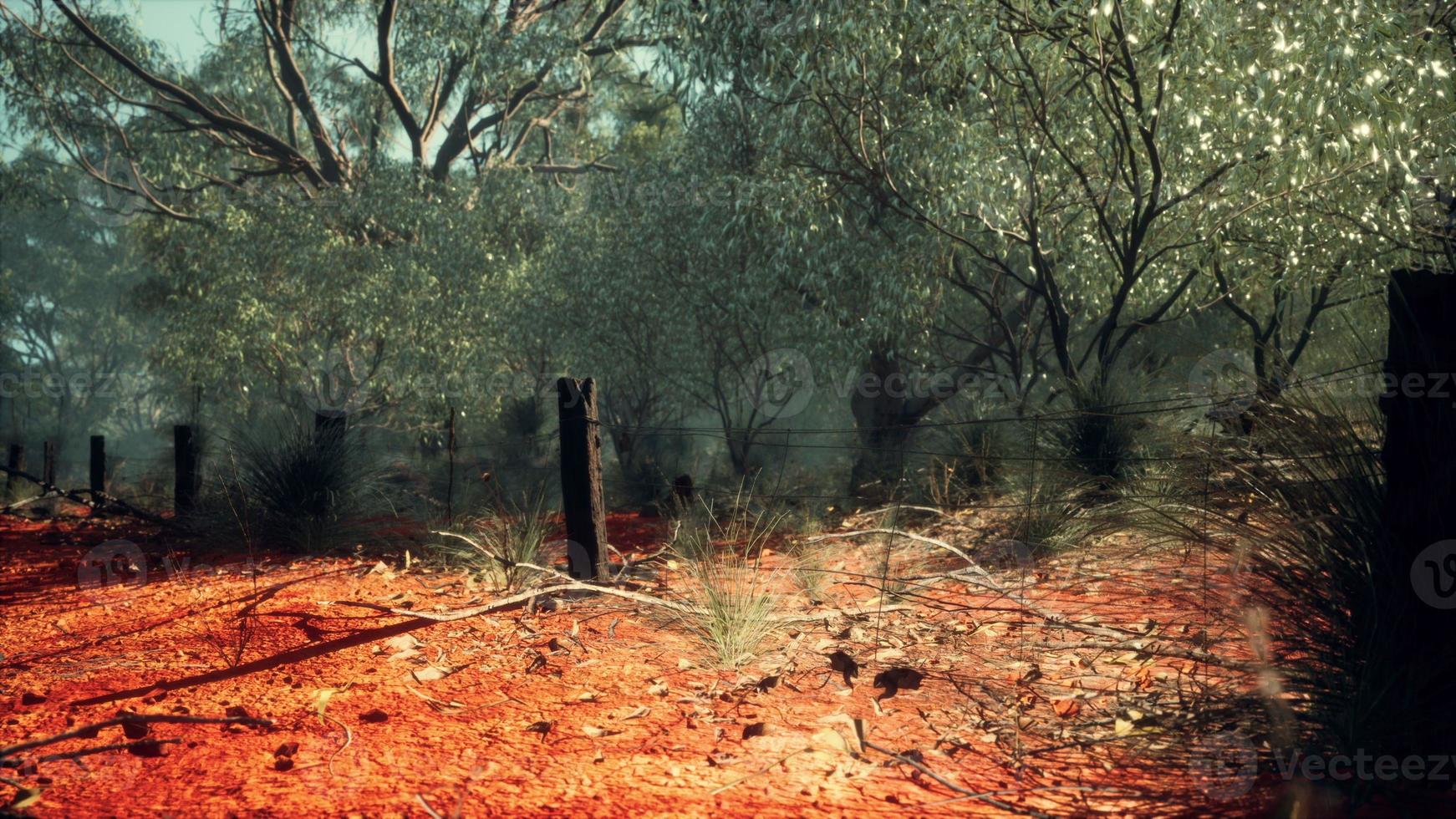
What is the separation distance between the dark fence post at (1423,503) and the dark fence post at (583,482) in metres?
4.48

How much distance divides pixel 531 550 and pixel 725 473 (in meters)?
7.67

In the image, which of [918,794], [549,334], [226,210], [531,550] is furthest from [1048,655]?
[226,210]

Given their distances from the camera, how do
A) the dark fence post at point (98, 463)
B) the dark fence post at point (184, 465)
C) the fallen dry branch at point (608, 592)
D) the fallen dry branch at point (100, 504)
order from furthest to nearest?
the dark fence post at point (98, 463) → the dark fence post at point (184, 465) → the fallen dry branch at point (100, 504) → the fallen dry branch at point (608, 592)

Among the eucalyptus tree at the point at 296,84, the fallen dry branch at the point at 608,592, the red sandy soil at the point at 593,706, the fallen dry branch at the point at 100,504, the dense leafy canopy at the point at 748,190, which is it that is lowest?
the red sandy soil at the point at 593,706

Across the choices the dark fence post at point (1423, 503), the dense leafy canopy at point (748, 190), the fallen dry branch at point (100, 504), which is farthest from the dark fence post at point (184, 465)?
the dark fence post at point (1423, 503)

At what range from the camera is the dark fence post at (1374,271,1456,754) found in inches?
120

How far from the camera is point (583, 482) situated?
6.68 meters

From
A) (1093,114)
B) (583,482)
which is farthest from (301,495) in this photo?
(1093,114)

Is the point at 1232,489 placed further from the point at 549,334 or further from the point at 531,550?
the point at 549,334

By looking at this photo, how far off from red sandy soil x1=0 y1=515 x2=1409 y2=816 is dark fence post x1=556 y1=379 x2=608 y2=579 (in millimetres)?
449

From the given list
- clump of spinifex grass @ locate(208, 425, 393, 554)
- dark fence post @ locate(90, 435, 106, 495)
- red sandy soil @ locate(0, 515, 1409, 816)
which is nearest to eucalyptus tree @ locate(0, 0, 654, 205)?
dark fence post @ locate(90, 435, 106, 495)

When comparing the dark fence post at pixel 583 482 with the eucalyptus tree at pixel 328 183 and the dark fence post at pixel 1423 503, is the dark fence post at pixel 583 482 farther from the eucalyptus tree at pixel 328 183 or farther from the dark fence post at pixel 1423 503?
the eucalyptus tree at pixel 328 183

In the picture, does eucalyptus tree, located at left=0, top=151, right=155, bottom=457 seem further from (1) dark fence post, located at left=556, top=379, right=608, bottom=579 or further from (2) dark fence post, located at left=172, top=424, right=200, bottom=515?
(1) dark fence post, located at left=556, top=379, right=608, bottom=579

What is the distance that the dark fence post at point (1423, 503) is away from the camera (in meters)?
3.05
